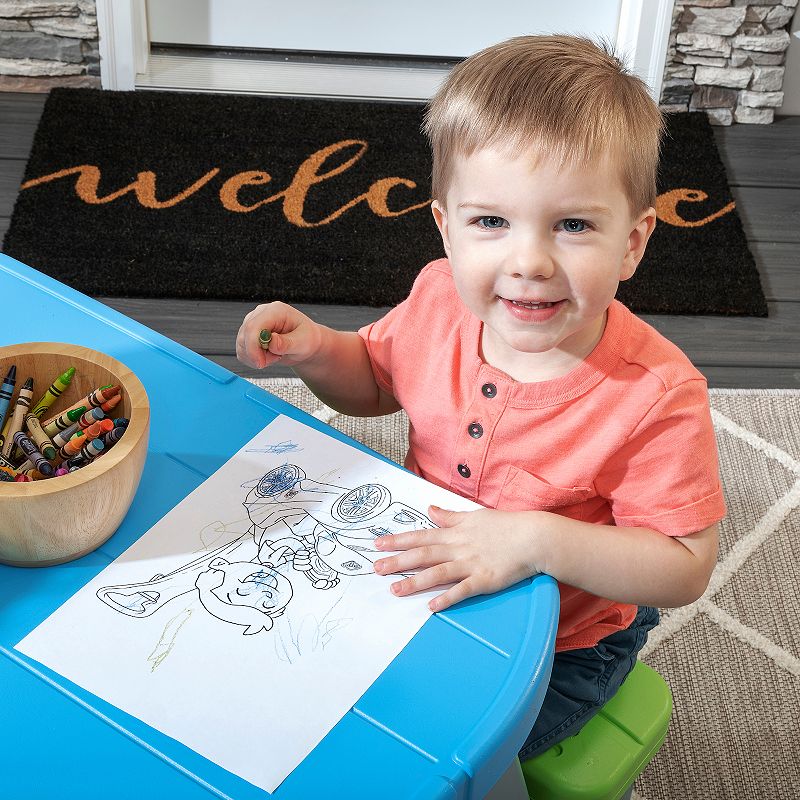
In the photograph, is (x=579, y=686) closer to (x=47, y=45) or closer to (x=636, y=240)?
(x=636, y=240)

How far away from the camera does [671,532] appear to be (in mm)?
861

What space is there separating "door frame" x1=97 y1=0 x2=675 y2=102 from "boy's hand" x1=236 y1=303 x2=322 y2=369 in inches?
63.9

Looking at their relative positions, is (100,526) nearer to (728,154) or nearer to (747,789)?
(747,789)

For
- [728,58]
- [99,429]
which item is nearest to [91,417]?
[99,429]

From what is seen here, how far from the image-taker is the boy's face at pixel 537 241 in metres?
0.79

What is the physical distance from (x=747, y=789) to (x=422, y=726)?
802mm

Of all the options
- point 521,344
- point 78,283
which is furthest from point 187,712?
point 78,283

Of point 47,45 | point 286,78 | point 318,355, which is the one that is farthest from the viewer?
point 286,78

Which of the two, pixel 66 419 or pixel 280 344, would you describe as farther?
pixel 280 344

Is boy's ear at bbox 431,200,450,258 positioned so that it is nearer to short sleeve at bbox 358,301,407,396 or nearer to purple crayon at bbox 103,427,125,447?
Answer: short sleeve at bbox 358,301,407,396

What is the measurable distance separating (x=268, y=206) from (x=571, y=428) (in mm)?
1397

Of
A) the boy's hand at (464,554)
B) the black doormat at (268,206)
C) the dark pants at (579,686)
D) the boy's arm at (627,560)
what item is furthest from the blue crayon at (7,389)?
the black doormat at (268,206)

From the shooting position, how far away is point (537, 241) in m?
0.79

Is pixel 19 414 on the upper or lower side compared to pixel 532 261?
lower
